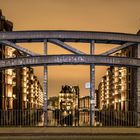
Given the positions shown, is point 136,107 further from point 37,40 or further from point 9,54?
point 9,54

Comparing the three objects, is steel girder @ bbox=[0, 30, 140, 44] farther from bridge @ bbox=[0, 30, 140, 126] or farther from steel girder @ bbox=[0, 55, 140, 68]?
steel girder @ bbox=[0, 55, 140, 68]

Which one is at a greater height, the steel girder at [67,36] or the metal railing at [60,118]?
the steel girder at [67,36]

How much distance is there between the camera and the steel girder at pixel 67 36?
36.6 m

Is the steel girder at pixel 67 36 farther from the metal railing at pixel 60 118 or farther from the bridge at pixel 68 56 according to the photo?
the metal railing at pixel 60 118

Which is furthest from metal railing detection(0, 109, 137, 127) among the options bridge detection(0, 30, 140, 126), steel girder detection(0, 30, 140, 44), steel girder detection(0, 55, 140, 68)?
steel girder detection(0, 30, 140, 44)

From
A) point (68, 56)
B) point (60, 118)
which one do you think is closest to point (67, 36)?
point (68, 56)

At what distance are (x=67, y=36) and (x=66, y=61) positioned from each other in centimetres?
184

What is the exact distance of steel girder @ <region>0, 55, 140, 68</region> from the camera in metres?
36.0

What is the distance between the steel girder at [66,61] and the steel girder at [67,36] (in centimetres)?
142

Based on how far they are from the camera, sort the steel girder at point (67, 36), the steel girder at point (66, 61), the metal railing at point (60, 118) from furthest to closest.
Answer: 1. the metal railing at point (60, 118)
2. the steel girder at point (67, 36)
3. the steel girder at point (66, 61)

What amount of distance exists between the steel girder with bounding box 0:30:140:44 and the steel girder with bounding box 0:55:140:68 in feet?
4.67

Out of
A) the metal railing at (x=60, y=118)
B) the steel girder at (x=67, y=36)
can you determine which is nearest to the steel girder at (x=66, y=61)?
the steel girder at (x=67, y=36)
